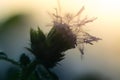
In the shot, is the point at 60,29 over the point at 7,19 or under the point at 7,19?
under

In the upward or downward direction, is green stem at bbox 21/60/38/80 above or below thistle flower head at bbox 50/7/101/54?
below

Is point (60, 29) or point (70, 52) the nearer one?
point (60, 29)

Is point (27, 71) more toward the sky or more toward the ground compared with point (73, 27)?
more toward the ground

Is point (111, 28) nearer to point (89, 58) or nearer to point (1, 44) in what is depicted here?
point (89, 58)

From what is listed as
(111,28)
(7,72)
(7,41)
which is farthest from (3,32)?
(111,28)

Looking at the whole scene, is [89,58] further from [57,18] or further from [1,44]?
[1,44]

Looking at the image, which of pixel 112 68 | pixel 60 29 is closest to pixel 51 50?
pixel 60 29

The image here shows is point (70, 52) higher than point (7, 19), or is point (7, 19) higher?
point (7, 19)

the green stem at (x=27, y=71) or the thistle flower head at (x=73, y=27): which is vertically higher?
the thistle flower head at (x=73, y=27)

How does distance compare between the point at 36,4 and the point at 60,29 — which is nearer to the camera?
the point at 60,29
